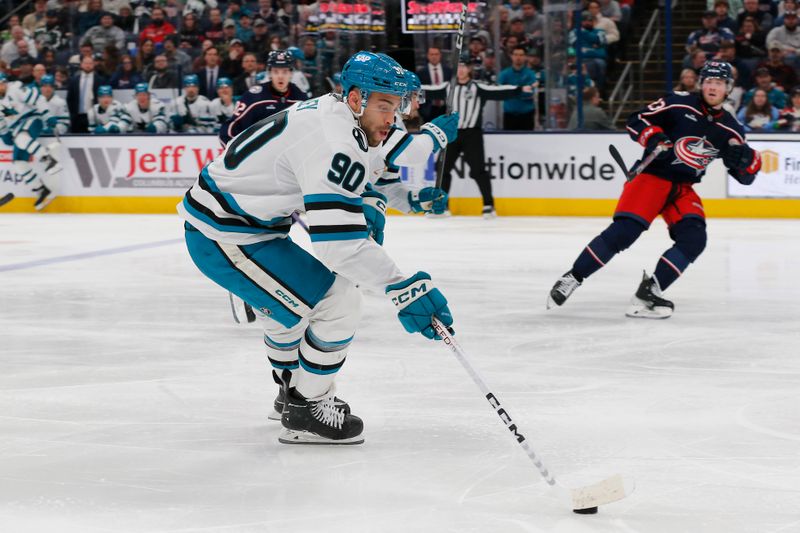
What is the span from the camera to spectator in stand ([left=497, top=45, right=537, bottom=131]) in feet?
36.6

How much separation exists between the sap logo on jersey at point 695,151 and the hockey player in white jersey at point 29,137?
318 inches

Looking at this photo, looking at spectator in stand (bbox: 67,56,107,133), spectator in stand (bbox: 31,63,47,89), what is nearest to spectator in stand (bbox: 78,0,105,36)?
spectator in stand (bbox: 31,63,47,89)

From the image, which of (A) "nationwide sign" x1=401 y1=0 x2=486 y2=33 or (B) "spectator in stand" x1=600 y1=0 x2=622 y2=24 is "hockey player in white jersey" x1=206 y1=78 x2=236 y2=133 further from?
(B) "spectator in stand" x1=600 y1=0 x2=622 y2=24

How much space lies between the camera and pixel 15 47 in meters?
14.2

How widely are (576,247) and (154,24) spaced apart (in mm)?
6957

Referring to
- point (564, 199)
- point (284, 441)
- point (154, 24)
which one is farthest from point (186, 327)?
point (154, 24)

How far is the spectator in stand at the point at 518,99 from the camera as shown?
36.6 feet

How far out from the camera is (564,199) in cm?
1073

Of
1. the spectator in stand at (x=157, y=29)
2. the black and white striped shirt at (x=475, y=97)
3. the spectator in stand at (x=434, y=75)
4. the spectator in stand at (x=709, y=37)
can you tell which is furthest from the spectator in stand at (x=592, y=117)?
the spectator in stand at (x=157, y=29)

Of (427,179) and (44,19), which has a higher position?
(44,19)

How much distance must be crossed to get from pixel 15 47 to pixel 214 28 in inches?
110

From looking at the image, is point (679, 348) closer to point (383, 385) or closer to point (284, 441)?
point (383, 385)

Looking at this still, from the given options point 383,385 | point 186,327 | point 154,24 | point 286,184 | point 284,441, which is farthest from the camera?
point 154,24

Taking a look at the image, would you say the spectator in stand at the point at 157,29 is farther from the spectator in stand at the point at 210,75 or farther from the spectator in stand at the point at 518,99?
the spectator in stand at the point at 518,99
